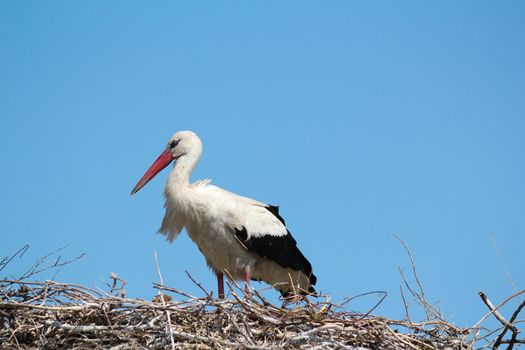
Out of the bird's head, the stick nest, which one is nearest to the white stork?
the bird's head

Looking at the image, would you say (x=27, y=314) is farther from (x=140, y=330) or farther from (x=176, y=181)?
(x=176, y=181)

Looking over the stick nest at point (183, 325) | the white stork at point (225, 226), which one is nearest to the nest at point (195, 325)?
the stick nest at point (183, 325)

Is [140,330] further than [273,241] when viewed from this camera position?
No

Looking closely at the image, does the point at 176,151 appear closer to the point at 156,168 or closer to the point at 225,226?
the point at 156,168

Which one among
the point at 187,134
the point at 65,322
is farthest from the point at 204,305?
the point at 187,134

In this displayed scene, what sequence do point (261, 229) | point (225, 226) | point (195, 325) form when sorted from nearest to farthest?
point (195, 325)
point (225, 226)
point (261, 229)

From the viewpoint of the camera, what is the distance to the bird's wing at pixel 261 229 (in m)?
7.48

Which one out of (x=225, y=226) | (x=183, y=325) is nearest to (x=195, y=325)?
(x=183, y=325)

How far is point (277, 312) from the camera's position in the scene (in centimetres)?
543

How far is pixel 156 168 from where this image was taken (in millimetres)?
8023

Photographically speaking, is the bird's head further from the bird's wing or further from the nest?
the nest

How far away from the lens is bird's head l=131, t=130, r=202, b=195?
7836 mm

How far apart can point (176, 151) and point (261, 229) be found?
1.00 metres

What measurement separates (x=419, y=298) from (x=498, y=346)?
2.25 feet
